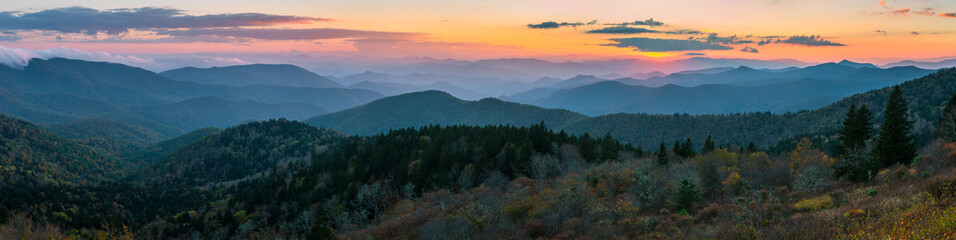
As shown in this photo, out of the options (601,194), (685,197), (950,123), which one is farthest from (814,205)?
(950,123)

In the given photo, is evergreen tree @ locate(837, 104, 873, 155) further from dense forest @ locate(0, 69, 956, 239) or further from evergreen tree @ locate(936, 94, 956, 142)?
evergreen tree @ locate(936, 94, 956, 142)

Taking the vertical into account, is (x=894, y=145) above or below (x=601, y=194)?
above

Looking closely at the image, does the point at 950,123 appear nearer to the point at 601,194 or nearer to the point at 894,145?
the point at 894,145

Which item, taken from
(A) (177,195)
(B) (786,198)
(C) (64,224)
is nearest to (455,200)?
(B) (786,198)

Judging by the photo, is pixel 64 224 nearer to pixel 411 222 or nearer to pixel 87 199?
pixel 87 199

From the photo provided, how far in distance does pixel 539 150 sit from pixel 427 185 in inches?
1092

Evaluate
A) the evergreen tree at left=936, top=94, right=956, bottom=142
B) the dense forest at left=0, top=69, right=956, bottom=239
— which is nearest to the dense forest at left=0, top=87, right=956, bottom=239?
the dense forest at left=0, top=69, right=956, bottom=239

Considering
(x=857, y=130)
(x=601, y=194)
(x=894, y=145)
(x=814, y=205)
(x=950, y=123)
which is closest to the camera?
(x=814, y=205)

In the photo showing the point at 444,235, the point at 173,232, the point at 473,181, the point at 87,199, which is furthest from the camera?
the point at 87,199

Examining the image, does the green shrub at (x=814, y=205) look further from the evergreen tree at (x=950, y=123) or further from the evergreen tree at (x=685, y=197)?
the evergreen tree at (x=950, y=123)

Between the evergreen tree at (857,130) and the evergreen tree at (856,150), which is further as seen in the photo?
the evergreen tree at (857,130)

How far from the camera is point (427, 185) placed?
88188 millimetres

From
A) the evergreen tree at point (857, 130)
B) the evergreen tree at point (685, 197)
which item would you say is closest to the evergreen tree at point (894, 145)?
the evergreen tree at point (857, 130)

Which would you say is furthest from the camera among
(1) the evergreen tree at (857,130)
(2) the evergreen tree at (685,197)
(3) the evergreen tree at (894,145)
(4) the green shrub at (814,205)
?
(1) the evergreen tree at (857,130)
